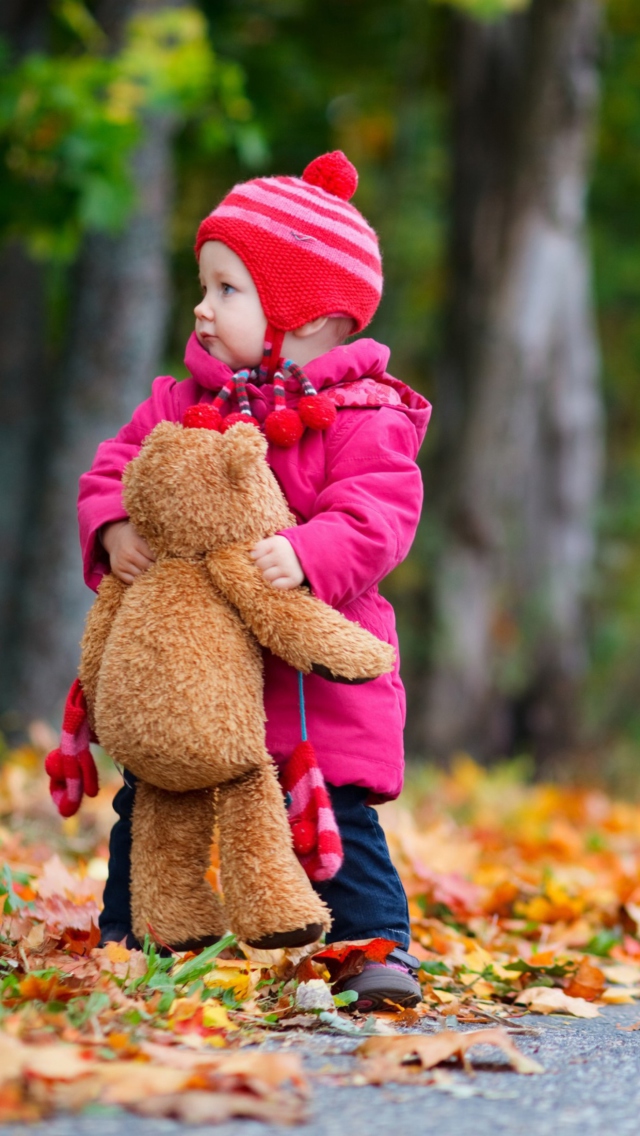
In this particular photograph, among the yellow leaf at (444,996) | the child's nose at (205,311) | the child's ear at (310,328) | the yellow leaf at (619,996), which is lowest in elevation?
the yellow leaf at (619,996)

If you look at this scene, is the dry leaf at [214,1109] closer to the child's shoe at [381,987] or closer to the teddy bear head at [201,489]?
the child's shoe at [381,987]

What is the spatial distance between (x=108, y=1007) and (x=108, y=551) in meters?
0.95

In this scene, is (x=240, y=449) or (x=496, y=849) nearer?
(x=240, y=449)

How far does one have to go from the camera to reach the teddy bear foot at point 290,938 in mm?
2402

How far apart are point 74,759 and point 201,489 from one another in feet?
2.30

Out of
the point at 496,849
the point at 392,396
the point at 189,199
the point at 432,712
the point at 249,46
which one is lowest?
the point at 496,849

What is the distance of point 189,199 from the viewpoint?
10.5 meters

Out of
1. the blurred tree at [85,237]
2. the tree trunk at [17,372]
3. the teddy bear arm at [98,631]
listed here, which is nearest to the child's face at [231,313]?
the teddy bear arm at [98,631]

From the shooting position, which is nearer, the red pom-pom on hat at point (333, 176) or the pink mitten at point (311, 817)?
the pink mitten at point (311, 817)

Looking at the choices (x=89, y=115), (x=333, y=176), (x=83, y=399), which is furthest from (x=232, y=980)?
(x=83, y=399)

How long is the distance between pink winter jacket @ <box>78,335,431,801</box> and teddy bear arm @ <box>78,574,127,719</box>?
0.11 metres

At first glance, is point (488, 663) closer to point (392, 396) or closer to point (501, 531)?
point (501, 531)

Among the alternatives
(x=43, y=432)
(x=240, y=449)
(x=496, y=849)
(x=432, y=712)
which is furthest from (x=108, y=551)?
(x=432, y=712)

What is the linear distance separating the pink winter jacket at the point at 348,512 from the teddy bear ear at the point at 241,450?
0.52 feet
